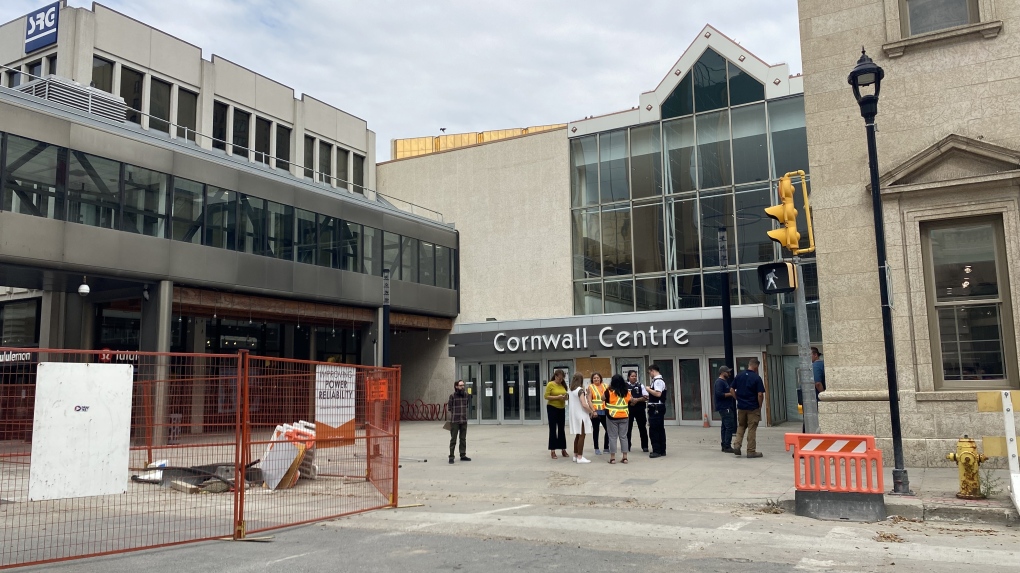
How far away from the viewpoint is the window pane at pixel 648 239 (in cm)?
2927

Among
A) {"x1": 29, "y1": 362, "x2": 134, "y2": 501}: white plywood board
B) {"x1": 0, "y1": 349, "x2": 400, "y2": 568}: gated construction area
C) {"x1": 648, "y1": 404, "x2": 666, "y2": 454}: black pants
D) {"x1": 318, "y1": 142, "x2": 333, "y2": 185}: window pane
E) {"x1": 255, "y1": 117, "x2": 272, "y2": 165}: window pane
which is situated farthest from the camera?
{"x1": 318, "y1": 142, "x2": 333, "y2": 185}: window pane

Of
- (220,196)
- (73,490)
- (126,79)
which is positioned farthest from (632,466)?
(126,79)

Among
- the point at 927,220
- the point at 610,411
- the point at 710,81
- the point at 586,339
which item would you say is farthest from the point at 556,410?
the point at 710,81

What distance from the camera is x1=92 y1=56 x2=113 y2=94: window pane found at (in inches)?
1055

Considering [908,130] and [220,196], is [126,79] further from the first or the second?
[908,130]

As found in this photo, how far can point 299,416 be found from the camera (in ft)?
33.8

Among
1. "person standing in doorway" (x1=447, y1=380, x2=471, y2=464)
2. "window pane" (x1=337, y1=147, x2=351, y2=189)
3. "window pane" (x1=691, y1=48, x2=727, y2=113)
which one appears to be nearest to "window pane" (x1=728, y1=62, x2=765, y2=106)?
"window pane" (x1=691, y1=48, x2=727, y2=113)

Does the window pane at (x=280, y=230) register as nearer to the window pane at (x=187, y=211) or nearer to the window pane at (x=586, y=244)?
the window pane at (x=187, y=211)

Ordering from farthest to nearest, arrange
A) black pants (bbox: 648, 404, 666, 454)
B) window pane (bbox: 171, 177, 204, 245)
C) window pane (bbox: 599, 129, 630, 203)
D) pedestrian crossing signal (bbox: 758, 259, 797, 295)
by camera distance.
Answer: window pane (bbox: 599, 129, 630, 203) < window pane (bbox: 171, 177, 204, 245) < black pants (bbox: 648, 404, 666, 454) < pedestrian crossing signal (bbox: 758, 259, 797, 295)

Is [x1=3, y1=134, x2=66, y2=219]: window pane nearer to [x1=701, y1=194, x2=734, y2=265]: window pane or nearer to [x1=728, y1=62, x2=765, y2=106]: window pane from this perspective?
[x1=701, y1=194, x2=734, y2=265]: window pane

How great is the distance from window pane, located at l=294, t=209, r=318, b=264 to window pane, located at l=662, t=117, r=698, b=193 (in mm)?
13403

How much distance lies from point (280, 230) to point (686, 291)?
14.8 metres

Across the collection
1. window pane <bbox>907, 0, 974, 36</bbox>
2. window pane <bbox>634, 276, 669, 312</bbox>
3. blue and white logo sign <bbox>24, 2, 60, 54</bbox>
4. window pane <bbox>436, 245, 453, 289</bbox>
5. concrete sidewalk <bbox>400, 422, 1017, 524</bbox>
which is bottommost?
concrete sidewalk <bbox>400, 422, 1017, 524</bbox>

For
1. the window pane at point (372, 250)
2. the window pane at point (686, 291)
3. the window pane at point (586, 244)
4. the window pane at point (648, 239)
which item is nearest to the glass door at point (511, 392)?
the window pane at point (586, 244)
